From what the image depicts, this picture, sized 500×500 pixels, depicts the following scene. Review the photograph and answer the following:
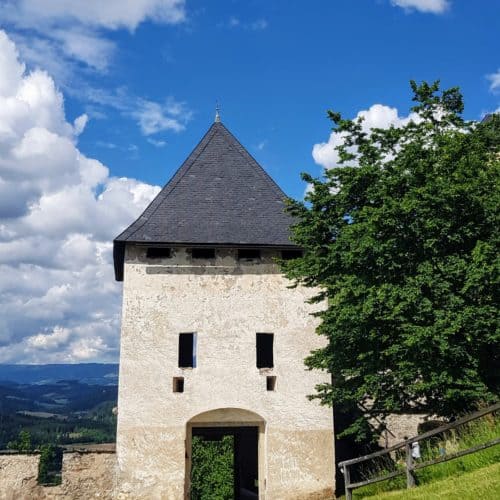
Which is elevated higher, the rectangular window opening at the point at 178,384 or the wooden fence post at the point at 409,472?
the rectangular window opening at the point at 178,384

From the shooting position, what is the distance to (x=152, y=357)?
15859 mm

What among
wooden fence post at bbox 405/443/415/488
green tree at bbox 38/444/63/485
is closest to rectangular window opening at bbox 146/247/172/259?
green tree at bbox 38/444/63/485

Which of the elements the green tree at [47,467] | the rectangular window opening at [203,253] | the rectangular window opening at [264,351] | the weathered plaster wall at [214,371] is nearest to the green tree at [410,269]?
the weathered plaster wall at [214,371]

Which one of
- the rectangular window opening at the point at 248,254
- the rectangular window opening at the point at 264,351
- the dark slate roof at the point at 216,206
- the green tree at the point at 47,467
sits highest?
the dark slate roof at the point at 216,206

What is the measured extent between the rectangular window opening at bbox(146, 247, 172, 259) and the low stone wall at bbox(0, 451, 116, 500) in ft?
17.8

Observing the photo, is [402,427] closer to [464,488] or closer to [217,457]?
[217,457]

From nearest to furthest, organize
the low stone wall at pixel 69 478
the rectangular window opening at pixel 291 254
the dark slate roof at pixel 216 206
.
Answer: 1. the low stone wall at pixel 69 478
2. the dark slate roof at pixel 216 206
3. the rectangular window opening at pixel 291 254

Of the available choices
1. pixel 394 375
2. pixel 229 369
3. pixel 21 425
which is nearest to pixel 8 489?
pixel 229 369

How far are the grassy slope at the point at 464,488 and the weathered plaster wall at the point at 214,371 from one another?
6.13 meters

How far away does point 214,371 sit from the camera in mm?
15859

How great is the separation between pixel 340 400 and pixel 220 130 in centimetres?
1055

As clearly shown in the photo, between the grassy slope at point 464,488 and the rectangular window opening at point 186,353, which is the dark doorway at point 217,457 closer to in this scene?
the rectangular window opening at point 186,353

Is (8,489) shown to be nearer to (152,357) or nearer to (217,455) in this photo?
(152,357)

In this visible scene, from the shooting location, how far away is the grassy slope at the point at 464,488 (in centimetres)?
760
